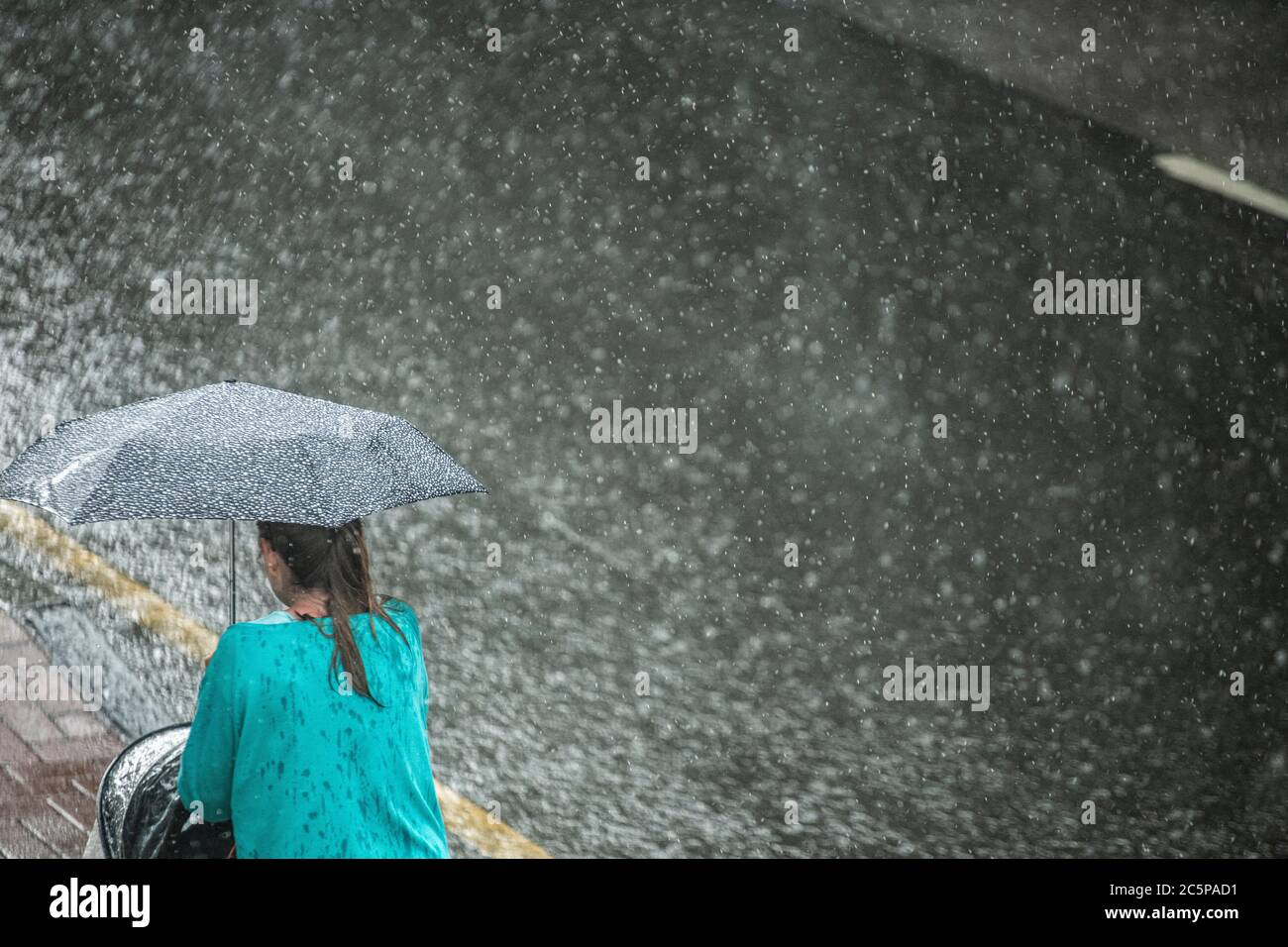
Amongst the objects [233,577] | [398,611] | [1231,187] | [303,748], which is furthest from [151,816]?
[1231,187]

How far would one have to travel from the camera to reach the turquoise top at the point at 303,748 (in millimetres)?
1905

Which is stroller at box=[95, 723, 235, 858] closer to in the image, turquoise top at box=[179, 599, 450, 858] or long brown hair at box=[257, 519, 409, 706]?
turquoise top at box=[179, 599, 450, 858]

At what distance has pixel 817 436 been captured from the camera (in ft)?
14.1

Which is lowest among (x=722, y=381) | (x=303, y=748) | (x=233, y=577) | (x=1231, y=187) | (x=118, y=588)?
(x=303, y=748)

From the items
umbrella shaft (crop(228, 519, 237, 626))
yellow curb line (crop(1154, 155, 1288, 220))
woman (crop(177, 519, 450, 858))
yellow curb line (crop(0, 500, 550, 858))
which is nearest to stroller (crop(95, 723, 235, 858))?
woman (crop(177, 519, 450, 858))

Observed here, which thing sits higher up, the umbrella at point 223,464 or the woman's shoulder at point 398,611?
the umbrella at point 223,464

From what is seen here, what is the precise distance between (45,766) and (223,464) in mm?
2314

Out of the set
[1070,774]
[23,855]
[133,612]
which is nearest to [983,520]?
[1070,774]

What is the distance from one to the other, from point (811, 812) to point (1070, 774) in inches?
33.8

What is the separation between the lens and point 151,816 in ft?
7.00

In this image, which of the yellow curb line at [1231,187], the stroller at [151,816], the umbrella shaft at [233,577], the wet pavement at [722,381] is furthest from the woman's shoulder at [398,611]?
the yellow curb line at [1231,187]

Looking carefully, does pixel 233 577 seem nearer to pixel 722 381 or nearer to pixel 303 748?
pixel 303 748

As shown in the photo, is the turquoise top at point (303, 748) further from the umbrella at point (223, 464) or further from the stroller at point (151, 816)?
the umbrella at point (223, 464)

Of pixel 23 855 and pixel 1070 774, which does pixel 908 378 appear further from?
pixel 23 855
